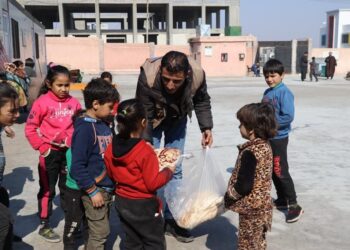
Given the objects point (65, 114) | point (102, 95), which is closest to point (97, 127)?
point (102, 95)

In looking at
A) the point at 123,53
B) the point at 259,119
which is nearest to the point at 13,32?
the point at 259,119

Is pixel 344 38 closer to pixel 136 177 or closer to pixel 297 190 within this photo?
pixel 297 190

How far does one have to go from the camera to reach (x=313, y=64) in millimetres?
23578

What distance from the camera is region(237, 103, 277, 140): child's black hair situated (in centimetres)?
255

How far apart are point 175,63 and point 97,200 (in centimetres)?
103

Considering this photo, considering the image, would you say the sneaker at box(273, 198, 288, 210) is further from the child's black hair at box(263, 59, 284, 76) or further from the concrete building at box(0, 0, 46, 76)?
the concrete building at box(0, 0, 46, 76)

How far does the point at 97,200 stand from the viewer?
263 centimetres

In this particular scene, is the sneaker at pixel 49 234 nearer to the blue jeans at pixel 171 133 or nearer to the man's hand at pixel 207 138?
the blue jeans at pixel 171 133

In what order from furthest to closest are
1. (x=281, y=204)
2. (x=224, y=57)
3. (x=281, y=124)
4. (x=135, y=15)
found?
(x=135, y=15) → (x=224, y=57) → (x=281, y=204) → (x=281, y=124)

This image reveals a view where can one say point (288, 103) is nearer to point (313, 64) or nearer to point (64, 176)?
point (64, 176)

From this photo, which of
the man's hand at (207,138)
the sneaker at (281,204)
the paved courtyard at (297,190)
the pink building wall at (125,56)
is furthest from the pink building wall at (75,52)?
the man's hand at (207,138)

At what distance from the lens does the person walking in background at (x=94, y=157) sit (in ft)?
8.50

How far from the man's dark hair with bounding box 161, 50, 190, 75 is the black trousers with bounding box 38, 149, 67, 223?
3.75 ft

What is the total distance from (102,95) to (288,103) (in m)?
1.77
